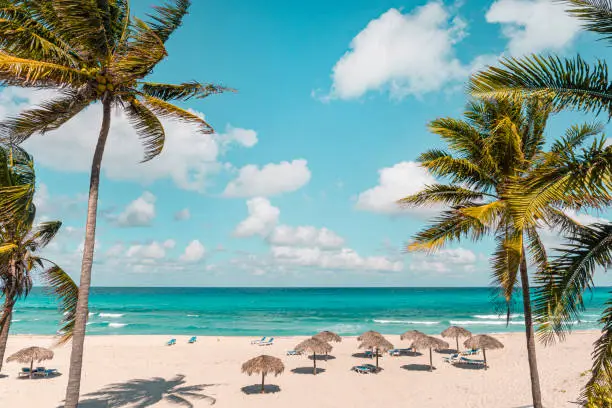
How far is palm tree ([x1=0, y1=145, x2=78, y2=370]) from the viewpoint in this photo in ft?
25.2

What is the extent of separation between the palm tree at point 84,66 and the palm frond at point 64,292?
1.23m

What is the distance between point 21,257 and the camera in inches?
313

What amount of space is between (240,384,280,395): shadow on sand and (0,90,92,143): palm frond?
12.1 m

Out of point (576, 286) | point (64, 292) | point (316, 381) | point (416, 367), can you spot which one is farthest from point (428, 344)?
point (64, 292)

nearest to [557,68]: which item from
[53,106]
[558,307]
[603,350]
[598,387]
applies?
Answer: [558,307]

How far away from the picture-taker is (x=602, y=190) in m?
4.26

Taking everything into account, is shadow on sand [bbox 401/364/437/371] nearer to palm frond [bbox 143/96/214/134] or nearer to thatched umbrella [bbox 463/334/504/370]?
thatched umbrella [bbox 463/334/504/370]

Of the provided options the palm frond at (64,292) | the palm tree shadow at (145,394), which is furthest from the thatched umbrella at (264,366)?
the palm frond at (64,292)

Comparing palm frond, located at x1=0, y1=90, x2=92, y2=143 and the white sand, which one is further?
the white sand

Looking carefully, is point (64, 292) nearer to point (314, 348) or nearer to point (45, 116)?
point (45, 116)

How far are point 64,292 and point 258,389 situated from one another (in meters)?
9.87

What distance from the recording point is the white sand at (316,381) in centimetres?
1408

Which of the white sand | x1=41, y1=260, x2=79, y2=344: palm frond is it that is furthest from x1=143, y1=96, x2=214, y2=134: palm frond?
the white sand

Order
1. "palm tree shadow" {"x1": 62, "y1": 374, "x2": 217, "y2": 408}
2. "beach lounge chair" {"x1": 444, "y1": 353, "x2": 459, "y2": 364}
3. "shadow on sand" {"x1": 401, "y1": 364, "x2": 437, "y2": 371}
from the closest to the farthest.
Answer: "palm tree shadow" {"x1": 62, "y1": 374, "x2": 217, "y2": 408} < "shadow on sand" {"x1": 401, "y1": 364, "x2": 437, "y2": 371} < "beach lounge chair" {"x1": 444, "y1": 353, "x2": 459, "y2": 364}
